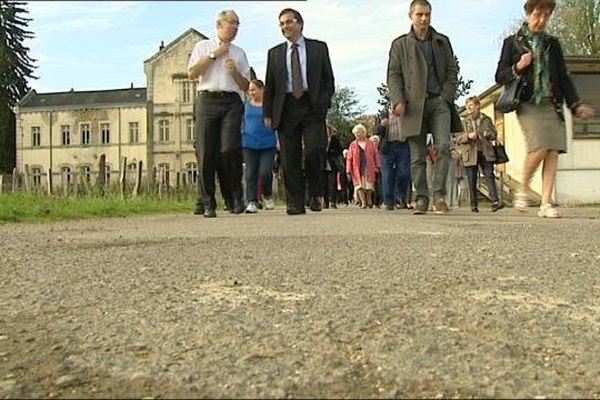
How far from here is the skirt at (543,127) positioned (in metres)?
7.80

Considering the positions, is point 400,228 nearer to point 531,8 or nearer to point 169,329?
point 531,8

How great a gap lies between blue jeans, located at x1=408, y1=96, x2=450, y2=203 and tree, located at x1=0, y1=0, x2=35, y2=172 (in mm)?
74608

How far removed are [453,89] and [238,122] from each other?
2200mm

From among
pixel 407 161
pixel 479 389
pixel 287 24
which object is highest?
pixel 287 24

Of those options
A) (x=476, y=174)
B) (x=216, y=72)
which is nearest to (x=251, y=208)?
(x=216, y=72)

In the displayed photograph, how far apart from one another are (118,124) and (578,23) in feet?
175

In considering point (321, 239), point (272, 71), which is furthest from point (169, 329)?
point (272, 71)

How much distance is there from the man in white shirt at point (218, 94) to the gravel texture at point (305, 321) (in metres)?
4.10

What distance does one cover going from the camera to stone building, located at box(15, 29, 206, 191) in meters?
75.6

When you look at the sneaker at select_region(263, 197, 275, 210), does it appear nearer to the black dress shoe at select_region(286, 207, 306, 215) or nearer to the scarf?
the black dress shoe at select_region(286, 207, 306, 215)

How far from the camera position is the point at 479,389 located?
216cm

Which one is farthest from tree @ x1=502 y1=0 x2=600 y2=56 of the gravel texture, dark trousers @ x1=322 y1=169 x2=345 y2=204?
the gravel texture

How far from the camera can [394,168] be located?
12.9 m

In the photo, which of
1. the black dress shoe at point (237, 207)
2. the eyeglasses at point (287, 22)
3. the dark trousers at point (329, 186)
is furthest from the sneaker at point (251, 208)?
the dark trousers at point (329, 186)
